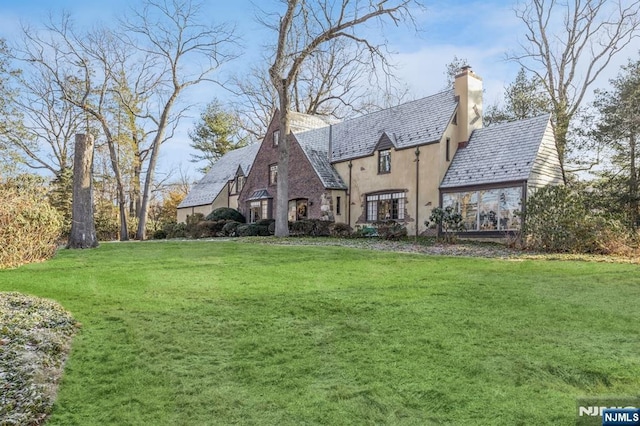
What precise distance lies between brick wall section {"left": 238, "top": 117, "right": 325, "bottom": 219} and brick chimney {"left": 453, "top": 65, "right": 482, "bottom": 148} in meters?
7.42

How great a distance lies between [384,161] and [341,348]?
18.6 m

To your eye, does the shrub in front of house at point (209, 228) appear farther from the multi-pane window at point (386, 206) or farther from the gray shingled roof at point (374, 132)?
the multi-pane window at point (386, 206)

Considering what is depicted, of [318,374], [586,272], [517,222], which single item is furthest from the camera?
[517,222]

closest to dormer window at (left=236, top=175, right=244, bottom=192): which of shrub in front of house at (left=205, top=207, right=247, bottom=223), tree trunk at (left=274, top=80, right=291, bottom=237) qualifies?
shrub in front of house at (left=205, top=207, right=247, bottom=223)

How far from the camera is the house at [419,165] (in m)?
18.3

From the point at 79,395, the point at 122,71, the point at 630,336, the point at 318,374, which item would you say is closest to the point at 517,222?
the point at 630,336

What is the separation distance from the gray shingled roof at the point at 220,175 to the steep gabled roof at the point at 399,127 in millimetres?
8490

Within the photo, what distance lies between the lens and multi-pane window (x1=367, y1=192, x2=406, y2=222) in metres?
21.4

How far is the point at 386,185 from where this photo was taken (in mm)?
22031

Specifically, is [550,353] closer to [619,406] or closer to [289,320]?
[619,406]

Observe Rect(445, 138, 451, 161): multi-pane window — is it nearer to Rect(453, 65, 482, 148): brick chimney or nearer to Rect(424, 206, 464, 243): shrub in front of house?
Rect(453, 65, 482, 148): brick chimney

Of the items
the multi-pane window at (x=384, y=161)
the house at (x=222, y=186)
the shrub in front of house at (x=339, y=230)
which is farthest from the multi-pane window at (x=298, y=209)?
the house at (x=222, y=186)

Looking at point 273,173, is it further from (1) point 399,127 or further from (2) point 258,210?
(1) point 399,127

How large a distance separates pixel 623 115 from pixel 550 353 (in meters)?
21.3
